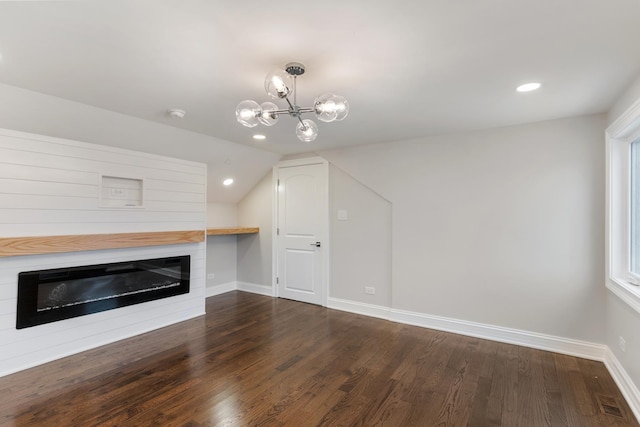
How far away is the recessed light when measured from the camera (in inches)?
94.3

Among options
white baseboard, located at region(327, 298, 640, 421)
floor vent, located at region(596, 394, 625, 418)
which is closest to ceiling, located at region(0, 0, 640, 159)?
white baseboard, located at region(327, 298, 640, 421)

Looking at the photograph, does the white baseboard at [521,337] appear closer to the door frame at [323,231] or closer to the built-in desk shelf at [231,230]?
the door frame at [323,231]

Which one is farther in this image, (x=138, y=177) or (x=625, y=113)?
(x=138, y=177)

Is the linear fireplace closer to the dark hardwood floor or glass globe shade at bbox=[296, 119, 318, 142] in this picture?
the dark hardwood floor

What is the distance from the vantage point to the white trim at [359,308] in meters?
4.27

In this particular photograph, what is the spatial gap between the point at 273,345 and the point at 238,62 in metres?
2.74

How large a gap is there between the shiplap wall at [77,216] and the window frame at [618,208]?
4.56m

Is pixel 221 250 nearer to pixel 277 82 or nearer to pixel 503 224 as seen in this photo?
pixel 277 82

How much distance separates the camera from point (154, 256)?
3861mm

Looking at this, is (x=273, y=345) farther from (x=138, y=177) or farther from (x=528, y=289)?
(x=528, y=289)

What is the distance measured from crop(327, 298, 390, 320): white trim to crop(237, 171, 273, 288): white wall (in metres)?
1.31

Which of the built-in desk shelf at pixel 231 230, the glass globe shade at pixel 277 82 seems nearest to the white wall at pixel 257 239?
the built-in desk shelf at pixel 231 230

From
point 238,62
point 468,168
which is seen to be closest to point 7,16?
point 238,62

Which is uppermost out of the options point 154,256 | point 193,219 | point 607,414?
point 193,219
